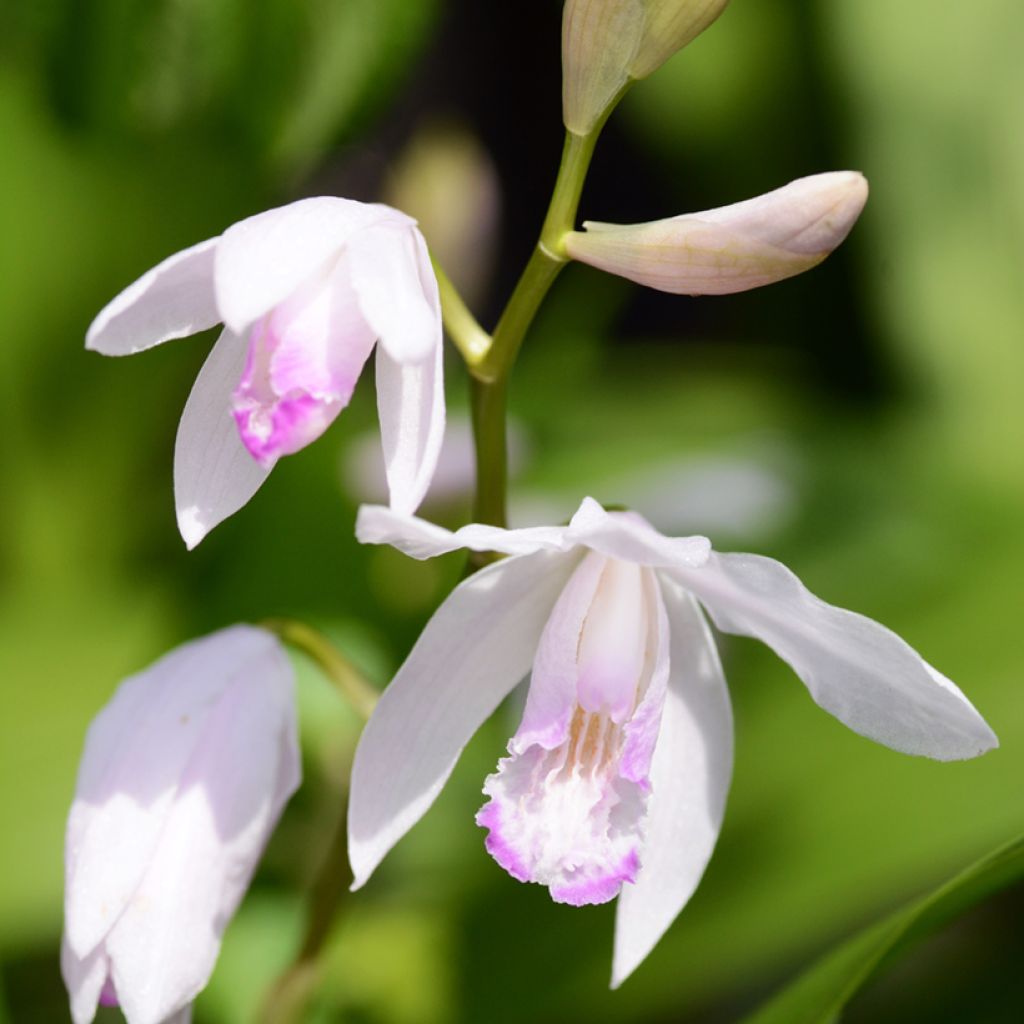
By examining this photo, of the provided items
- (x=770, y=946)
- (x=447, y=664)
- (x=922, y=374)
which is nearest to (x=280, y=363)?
(x=447, y=664)

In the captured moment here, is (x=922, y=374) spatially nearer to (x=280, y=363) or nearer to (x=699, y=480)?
(x=699, y=480)

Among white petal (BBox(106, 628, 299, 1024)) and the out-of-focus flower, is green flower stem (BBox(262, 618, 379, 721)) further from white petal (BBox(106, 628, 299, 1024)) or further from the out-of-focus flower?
the out-of-focus flower

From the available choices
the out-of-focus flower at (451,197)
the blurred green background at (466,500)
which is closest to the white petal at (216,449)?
the blurred green background at (466,500)

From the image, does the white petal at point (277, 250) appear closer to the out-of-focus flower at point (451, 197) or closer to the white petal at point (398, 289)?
the white petal at point (398, 289)

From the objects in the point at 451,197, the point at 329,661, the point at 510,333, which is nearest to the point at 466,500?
the point at 451,197

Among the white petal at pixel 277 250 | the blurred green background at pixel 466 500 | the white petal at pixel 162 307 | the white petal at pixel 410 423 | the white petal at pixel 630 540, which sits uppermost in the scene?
the white petal at pixel 277 250
